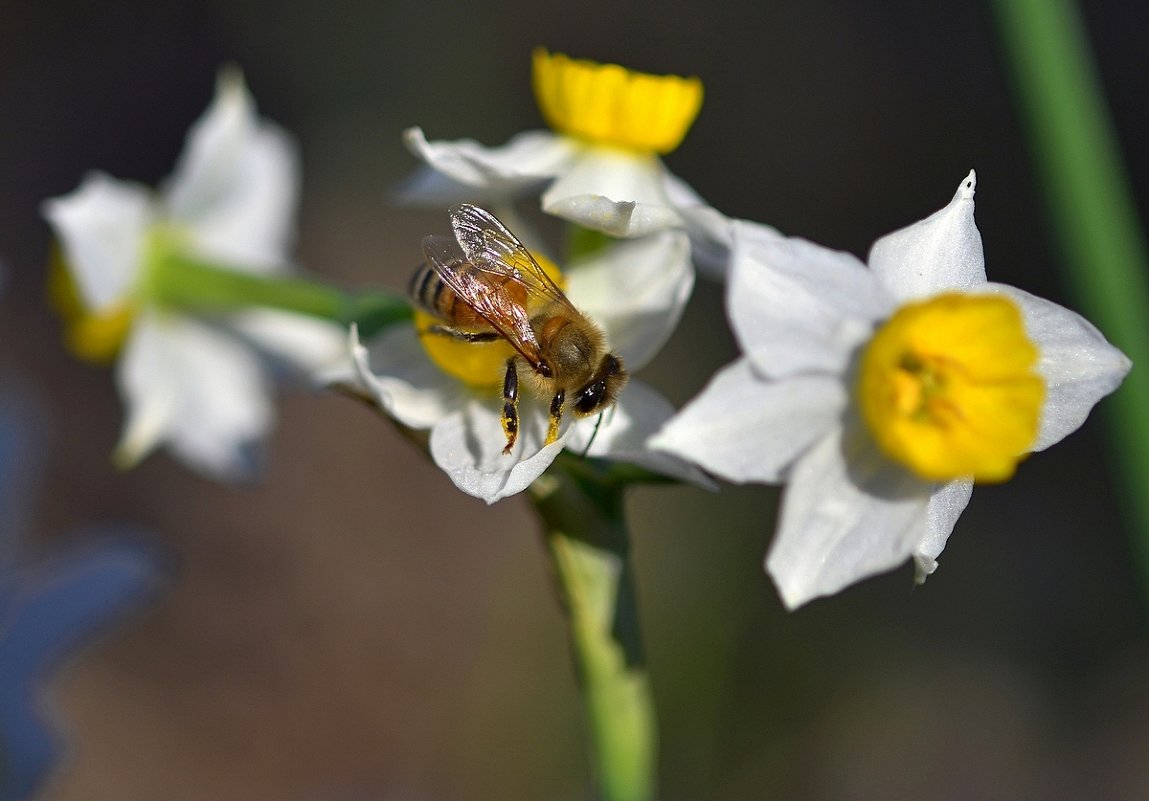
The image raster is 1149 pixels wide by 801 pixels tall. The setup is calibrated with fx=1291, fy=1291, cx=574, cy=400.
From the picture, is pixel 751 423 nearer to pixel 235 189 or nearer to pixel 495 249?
pixel 495 249

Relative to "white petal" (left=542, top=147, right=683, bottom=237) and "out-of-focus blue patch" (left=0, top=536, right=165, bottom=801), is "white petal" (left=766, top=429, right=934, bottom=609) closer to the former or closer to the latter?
"white petal" (left=542, top=147, right=683, bottom=237)

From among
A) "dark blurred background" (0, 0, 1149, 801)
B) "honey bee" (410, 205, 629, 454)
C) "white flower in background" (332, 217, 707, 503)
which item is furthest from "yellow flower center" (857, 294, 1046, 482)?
"dark blurred background" (0, 0, 1149, 801)

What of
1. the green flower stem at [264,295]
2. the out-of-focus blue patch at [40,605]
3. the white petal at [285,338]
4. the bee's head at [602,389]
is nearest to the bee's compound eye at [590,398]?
the bee's head at [602,389]

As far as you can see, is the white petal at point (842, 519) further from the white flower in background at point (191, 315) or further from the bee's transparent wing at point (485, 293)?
the white flower in background at point (191, 315)

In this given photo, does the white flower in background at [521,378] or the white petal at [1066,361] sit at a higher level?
the white flower in background at [521,378]

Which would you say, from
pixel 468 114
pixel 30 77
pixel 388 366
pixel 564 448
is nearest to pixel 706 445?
pixel 564 448

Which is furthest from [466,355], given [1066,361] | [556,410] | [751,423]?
[1066,361]

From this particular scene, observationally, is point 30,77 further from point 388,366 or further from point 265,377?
point 388,366
